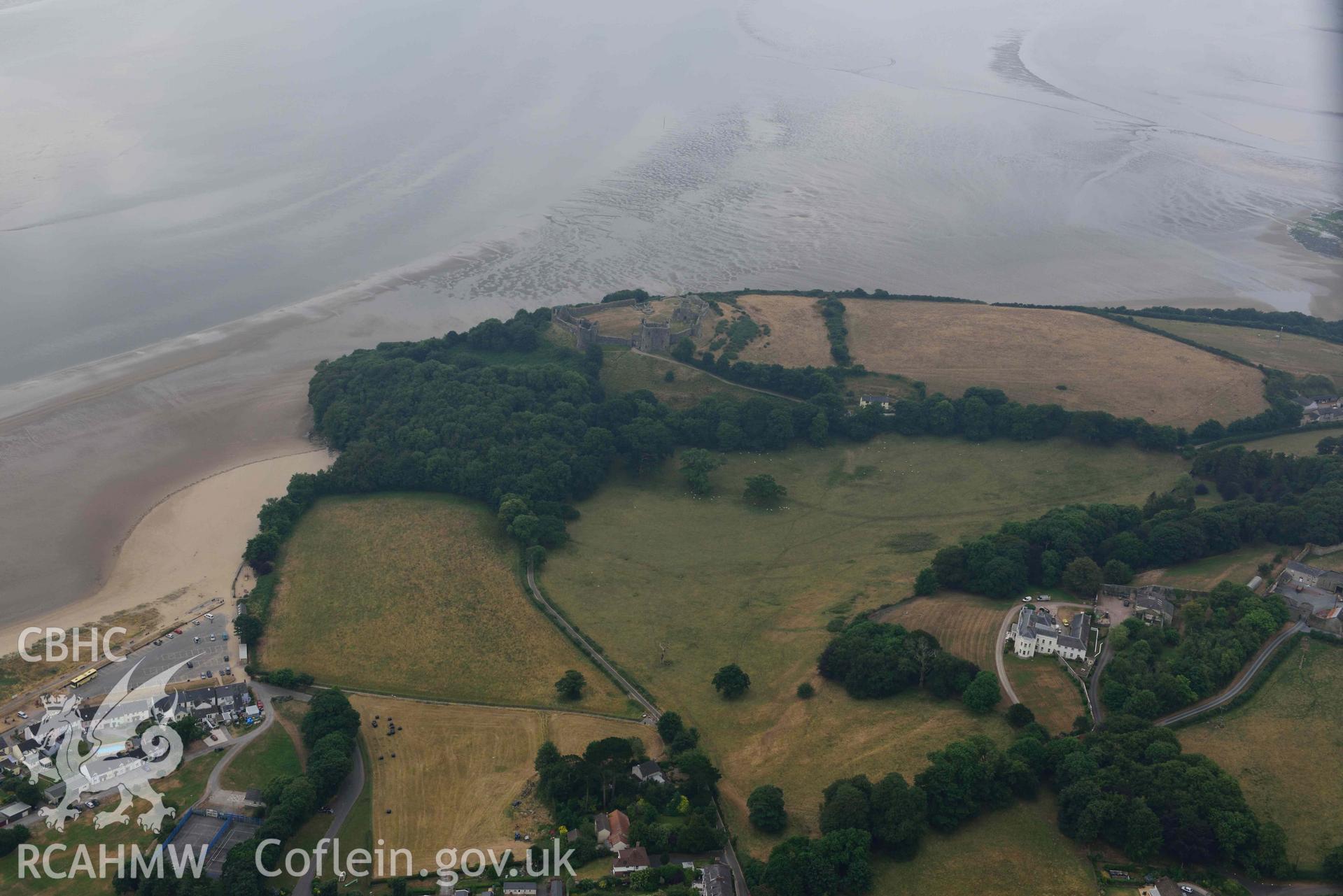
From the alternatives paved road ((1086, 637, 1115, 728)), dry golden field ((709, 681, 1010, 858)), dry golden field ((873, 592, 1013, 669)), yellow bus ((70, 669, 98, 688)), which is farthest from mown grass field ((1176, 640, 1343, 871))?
yellow bus ((70, 669, 98, 688))

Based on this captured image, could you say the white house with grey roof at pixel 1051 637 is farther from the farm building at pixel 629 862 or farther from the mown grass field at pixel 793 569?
the farm building at pixel 629 862

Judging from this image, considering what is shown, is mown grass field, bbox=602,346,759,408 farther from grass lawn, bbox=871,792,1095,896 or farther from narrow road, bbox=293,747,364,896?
grass lawn, bbox=871,792,1095,896

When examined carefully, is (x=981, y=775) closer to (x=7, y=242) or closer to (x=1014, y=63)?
(x=7, y=242)

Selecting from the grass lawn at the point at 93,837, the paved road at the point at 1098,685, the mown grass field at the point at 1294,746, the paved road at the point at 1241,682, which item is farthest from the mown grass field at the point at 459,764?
the mown grass field at the point at 1294,746

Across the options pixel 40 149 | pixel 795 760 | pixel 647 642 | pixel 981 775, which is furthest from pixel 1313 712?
pixel 40 149

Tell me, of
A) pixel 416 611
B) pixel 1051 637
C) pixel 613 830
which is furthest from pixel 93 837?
pixel 1051 637

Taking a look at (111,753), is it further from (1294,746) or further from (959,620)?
(1294,746)
